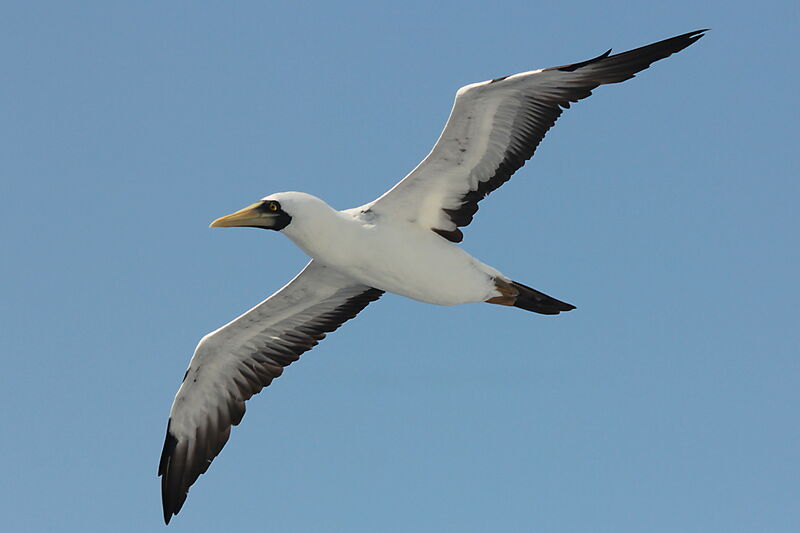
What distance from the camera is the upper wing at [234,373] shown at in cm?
1501

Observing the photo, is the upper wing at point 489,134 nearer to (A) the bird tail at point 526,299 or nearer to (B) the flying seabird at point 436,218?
(B) the flying seabird at point 436,218

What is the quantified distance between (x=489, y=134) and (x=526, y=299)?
2464 millimetres

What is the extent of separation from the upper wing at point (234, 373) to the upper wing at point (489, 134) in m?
A: 2.09

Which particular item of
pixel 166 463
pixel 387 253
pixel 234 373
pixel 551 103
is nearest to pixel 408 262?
pixel 387 253

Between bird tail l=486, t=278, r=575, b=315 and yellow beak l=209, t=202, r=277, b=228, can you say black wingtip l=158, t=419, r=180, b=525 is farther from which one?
bird tail l=486, t=278, r=575, b=315

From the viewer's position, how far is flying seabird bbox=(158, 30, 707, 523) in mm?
12828

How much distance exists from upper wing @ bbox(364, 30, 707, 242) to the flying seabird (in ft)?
0.04

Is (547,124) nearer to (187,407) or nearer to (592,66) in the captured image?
(592,66)

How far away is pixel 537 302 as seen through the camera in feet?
46.7

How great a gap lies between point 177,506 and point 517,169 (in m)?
7.06

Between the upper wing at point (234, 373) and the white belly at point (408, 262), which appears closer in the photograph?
the white belly at point (408, 262)

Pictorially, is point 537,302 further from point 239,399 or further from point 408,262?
point 239,399

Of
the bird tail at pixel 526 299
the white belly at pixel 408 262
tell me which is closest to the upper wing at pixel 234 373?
the white belly at pixel 408 262

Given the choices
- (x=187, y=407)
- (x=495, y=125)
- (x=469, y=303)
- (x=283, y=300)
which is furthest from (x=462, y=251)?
(x=187, y=407)
